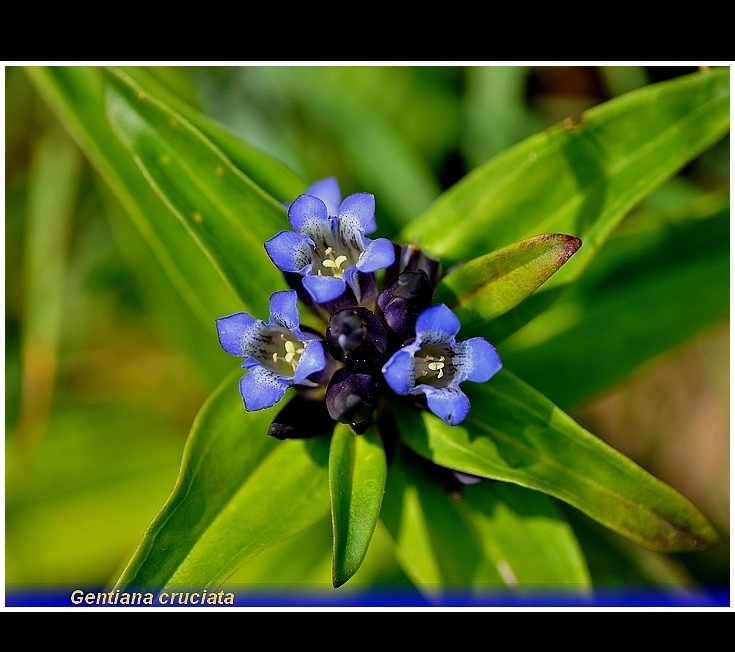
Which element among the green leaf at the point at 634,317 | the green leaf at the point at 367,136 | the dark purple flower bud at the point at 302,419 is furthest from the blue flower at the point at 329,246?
the green leaf at the point at 367,136

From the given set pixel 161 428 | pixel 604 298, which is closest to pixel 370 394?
pixel 604 298

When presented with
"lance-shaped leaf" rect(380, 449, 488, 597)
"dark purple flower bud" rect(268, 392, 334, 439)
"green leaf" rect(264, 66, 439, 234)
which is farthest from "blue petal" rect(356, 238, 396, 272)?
"green leaf" rect(264, 66, 439, 234)

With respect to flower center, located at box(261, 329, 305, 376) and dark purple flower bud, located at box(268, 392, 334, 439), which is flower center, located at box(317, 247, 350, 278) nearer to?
flower center, located at box(261, 329, 305, 376)

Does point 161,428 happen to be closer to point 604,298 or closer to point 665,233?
point 604,298

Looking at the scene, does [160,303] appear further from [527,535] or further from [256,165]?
[527,535]

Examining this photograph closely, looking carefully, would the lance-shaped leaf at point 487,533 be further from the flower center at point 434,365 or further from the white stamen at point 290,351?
the white stamen at point 290,351

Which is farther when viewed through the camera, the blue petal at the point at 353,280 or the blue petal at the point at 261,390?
the blue petal at the point at 353,280
